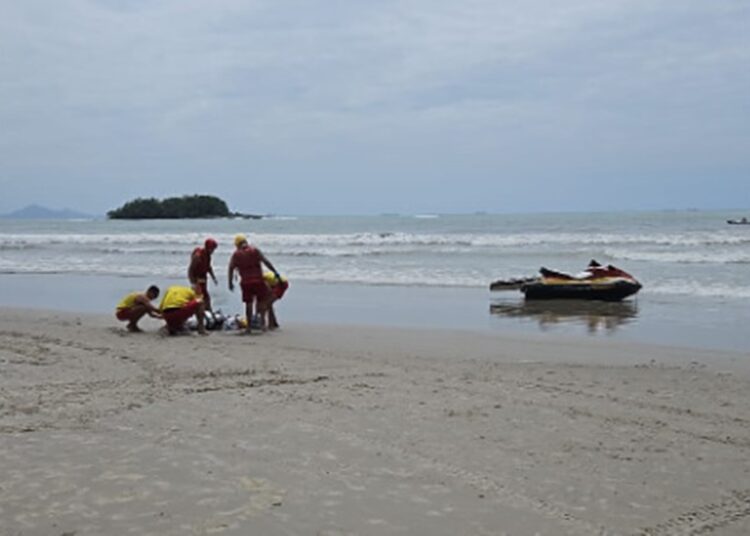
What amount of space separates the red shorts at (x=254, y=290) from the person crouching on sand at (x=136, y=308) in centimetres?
127

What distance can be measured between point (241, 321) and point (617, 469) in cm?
796

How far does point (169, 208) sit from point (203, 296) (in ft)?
327

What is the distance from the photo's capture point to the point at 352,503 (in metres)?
4.14

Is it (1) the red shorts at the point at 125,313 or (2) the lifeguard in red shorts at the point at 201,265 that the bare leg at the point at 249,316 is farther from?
(1) the red shorts at the point at 125,313

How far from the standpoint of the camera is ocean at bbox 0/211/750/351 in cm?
1289

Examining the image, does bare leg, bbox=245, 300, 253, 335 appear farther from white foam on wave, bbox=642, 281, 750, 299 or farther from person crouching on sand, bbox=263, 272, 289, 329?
white foam on wave, bbox=642, 281, 750, 299

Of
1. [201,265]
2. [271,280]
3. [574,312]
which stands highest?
[201,265]

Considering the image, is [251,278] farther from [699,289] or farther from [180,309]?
[699,289]

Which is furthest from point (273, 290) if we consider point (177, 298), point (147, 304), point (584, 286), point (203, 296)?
point (584, 286)

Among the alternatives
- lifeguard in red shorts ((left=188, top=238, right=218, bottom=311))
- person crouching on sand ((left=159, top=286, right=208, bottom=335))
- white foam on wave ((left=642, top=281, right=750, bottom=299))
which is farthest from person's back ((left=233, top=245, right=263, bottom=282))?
white foam on wave ((left=642, top=281, right=750, bottom=299))

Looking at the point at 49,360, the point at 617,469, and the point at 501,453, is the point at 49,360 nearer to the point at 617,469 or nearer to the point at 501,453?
the point at 501,453

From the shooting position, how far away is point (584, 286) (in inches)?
639

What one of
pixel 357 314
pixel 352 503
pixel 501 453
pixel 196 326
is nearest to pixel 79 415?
pixel 352 503

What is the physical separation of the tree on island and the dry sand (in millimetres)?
102033
